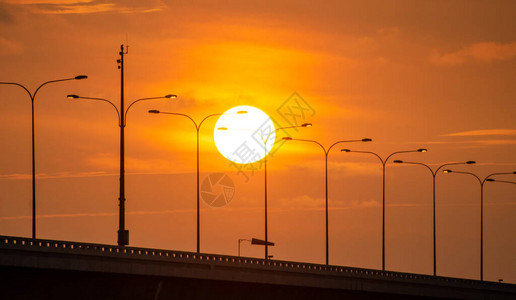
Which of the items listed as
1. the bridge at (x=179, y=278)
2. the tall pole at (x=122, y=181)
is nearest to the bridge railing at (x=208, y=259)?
the bridge at (x=179, y=278)

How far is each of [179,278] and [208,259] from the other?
2.77 meters

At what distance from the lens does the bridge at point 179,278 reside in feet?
249

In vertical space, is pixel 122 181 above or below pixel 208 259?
above

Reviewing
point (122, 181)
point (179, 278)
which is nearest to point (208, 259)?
point (179, 278)

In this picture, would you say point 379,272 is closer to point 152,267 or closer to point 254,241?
point 254,241

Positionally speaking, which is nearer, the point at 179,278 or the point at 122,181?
the point at 122,181

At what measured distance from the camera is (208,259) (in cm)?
9038

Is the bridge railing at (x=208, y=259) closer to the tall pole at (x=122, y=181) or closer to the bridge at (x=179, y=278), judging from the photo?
the bridge at (x=179, y=278)

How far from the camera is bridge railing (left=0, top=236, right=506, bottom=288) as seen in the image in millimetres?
75312

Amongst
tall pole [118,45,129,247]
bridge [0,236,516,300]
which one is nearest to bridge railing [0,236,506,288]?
bridge [0,236,516,300]

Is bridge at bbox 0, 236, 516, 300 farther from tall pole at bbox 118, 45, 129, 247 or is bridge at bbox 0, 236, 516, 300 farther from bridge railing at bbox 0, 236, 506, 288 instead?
tall pole at bbox 118, 45, 129, 247

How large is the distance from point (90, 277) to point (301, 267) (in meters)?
24.5

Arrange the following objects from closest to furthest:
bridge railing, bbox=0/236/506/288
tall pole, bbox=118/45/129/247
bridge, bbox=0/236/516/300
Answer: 1. bridge railing, bbox=0/236/506/288
2. bridge, bbox=0/236/516/300
3. tall pole, bbox=118/45/129/247

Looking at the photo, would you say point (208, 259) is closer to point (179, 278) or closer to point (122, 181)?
point (179, 278)
